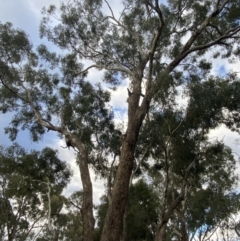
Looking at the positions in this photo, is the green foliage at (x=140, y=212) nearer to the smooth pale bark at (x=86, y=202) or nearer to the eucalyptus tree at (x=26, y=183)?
the eucalyptus tree at (x=26, y=183)

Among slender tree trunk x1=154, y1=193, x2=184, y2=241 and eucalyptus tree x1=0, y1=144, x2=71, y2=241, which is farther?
eucalyptus tree x1=0, y1=144, x2=71, y2=241

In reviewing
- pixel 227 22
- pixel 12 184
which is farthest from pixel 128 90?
pixel 12 184

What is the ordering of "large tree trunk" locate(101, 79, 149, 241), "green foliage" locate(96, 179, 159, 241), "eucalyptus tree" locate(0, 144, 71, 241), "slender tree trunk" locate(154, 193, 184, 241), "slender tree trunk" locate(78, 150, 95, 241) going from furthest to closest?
1. "green foliage" locate(96, 179, 159, 241)
2. "eucalyptus tree" locate(0, 144, 71, 241)
3. "slender tree trunk" locate(154, 193, 184, 241)
4. "slender tree trunk" locate(78, 150, 95, 241)
5. "large tree trunk" locate(101, 79, 149, 241)

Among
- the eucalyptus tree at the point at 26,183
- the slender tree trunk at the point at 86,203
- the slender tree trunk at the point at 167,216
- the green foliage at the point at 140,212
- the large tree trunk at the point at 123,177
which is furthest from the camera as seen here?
the green foliage at the point at 140,212

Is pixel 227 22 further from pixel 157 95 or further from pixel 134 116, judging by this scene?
pixel 134 116

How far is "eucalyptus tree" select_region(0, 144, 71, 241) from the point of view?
504 inches

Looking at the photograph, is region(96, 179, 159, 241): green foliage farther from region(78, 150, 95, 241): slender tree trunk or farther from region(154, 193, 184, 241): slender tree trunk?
region(78, 150, 95, 241): slender tree trunk

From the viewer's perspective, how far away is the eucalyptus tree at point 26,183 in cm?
1281

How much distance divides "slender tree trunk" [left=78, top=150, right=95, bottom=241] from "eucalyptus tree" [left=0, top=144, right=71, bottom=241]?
281cm

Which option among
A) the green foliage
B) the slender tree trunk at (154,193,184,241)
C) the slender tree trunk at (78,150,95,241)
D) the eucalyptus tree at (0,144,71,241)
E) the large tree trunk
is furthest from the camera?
the green foliage

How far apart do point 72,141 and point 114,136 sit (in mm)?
4221

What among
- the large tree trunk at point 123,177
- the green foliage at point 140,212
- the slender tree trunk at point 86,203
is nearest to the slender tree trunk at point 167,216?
the large tree trunk at point 123,177

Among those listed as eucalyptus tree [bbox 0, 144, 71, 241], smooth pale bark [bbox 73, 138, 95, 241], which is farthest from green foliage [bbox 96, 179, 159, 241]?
smooth pale bark [bbox 73, 138, 95, 241]

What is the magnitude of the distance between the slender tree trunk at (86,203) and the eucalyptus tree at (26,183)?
111 inches
